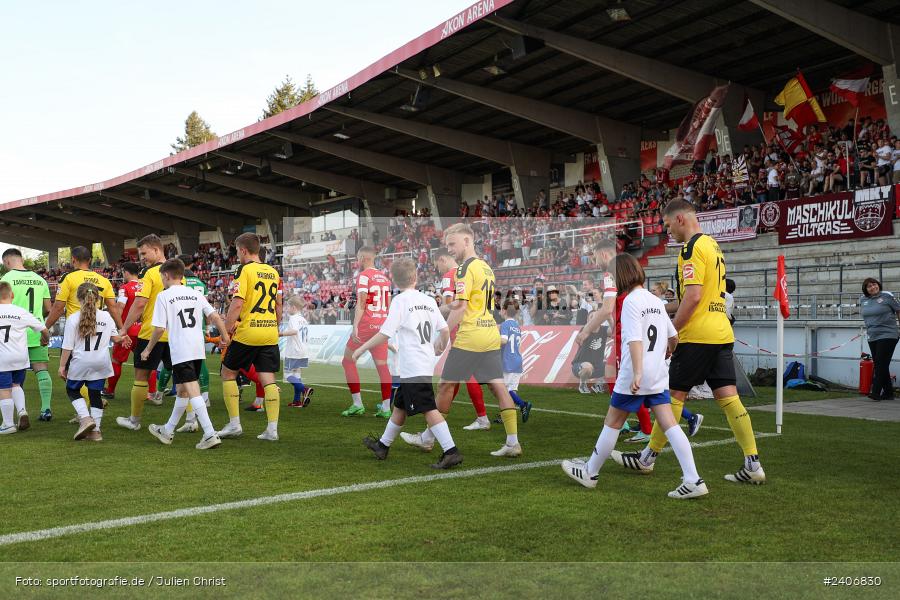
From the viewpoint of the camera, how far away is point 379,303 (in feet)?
32.3

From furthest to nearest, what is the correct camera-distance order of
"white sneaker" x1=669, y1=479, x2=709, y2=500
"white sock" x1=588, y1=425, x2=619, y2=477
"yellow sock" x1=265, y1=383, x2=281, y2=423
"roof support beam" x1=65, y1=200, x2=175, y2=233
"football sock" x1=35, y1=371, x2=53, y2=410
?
"roof support beam" x1=65, y1=200, x2=175, y2=233
"football sock" x1=35, y1=371, x2=53, y2=410
"yellow sock" x1=265, y1=383, x2=281, y2=423
"white sock" x1=588, y1=425, x2=619, y2=477
"white sneaker" x1=669, y1=479, x2=709, y2=500

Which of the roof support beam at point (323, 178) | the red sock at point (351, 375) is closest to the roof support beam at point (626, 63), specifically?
the red sock at point (351, 375)

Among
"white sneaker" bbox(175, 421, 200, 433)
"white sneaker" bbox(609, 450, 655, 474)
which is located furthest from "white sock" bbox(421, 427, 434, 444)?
"white sneaker" bbox(175, 421, 200, 433)

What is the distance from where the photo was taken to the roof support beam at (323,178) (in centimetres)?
3772

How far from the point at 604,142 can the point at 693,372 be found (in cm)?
2551

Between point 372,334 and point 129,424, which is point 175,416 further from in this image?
point 372,334

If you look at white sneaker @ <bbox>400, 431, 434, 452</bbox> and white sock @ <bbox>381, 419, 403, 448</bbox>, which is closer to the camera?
white sock @ <bbox>381, 419, 403, 448</bbox>

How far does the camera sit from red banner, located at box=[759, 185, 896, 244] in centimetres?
1742

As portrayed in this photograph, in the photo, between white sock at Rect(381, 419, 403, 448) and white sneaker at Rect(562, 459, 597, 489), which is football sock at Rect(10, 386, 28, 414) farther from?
white sneaker at Rect(562, 459, 597, 489)

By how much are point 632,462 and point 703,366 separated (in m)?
1.03

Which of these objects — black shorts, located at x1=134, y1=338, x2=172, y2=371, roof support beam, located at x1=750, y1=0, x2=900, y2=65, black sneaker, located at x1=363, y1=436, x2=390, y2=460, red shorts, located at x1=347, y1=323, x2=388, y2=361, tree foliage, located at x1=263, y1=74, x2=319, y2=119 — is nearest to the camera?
black sneaker, located at x1=363, y1=436, x2=390, y2=460

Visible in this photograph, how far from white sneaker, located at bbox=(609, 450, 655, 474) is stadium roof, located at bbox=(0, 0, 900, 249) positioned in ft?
52.5

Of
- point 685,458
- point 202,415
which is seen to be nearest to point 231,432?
point 202,415

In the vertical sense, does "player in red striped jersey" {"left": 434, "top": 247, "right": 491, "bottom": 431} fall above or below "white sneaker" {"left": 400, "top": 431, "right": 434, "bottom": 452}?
above
